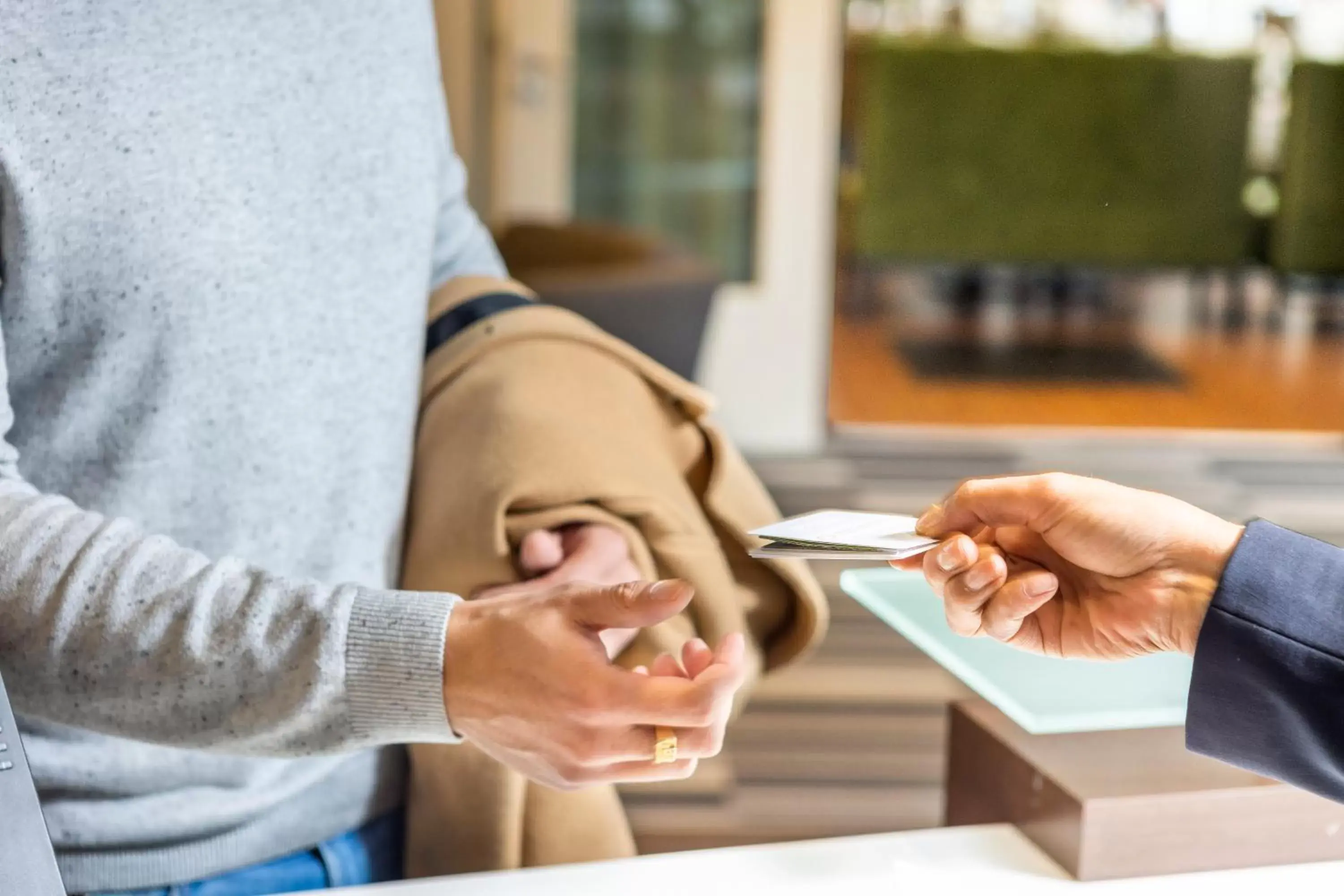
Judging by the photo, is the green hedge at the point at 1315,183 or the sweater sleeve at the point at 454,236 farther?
the green hedge at the point at 1315,183

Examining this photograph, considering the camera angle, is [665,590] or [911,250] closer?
[665,590]

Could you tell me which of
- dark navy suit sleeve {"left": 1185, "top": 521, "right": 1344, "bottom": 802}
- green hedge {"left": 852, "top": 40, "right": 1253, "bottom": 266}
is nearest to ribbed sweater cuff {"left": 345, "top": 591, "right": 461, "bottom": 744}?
dark navy suit sleeve {"left": 1185, "top": 521, "right": 1344, "bottom": 802}

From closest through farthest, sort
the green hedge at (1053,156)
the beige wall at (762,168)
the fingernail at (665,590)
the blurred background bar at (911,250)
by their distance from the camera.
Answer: the fingernail at (665,590), the blurred background bar at (911,250), the beige wall at (762,168), the green hedge at (1053,156)

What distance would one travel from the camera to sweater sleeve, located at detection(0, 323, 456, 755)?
2.25 feet

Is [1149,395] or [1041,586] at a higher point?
[1041,586]

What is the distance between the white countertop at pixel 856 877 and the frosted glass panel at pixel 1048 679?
10 centimetres

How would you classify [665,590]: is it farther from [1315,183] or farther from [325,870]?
[1315,183]

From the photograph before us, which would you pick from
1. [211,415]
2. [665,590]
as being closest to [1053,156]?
[211,415]

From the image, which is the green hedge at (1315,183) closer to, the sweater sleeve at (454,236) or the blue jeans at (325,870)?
the sweater sleeve at (454,236)

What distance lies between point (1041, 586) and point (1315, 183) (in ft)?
16.5

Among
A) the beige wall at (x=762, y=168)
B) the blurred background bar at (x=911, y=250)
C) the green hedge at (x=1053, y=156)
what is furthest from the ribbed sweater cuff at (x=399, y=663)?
the green hedge at (x=1053, y=156)

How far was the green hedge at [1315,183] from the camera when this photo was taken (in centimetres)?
516

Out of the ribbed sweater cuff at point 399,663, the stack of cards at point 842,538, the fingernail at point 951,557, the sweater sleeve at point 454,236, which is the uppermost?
the sweater sleeve at point 454,236

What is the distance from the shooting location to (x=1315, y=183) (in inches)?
204
